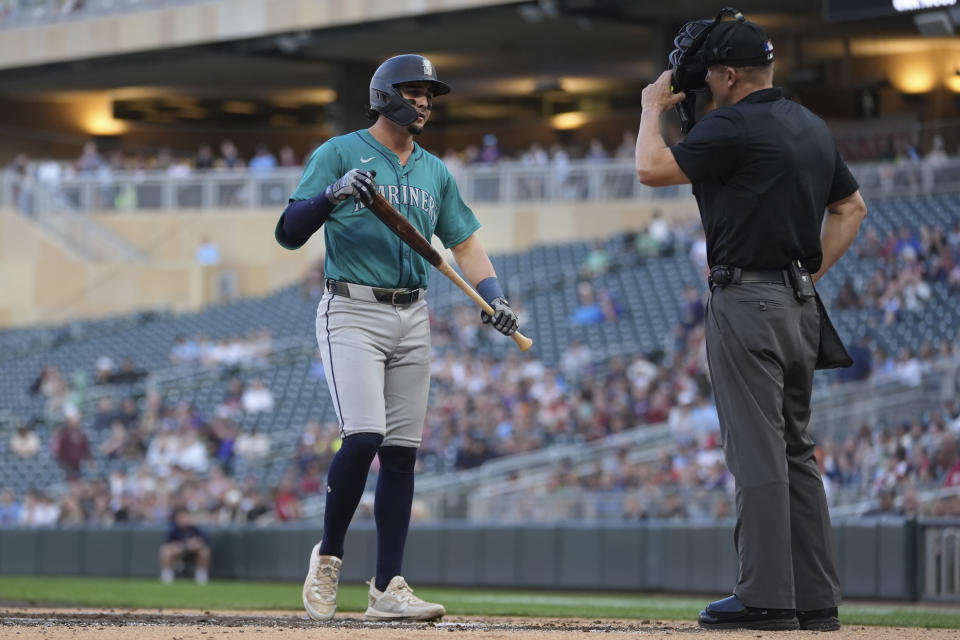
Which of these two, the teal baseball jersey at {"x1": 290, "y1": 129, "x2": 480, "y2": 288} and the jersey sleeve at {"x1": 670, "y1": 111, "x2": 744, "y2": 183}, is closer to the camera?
the jersey sleeve at {"x1": 670, "y1": 111, "x2": 744, "y2": 183}

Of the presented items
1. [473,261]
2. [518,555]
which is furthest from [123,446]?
[473,261]

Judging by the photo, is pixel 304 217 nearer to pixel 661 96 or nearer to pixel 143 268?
pixel 661 96

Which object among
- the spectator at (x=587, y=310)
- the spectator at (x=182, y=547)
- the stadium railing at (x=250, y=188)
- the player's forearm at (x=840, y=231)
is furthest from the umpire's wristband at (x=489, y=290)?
the stadium railing at (x=250, y=188)

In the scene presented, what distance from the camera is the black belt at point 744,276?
509cm

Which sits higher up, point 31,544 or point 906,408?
point 906,408

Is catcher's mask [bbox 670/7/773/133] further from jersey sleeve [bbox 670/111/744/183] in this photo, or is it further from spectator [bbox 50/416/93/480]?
spectator [bbox 50/416/93/480]

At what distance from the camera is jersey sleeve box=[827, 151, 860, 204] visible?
534 cm

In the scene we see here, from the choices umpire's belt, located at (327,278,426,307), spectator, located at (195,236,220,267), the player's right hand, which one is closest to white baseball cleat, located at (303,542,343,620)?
umpire's belt, located at (327,278,426,307)

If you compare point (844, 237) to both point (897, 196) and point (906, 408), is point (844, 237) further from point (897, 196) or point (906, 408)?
point (897, 196)

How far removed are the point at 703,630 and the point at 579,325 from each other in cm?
1503

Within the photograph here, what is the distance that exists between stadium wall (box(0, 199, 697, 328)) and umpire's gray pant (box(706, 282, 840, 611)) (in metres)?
25.2

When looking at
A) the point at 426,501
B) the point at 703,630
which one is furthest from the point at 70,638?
the point at 426,501

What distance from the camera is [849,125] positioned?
25328mm

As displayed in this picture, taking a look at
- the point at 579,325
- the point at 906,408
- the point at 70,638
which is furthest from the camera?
the point at 579,325
